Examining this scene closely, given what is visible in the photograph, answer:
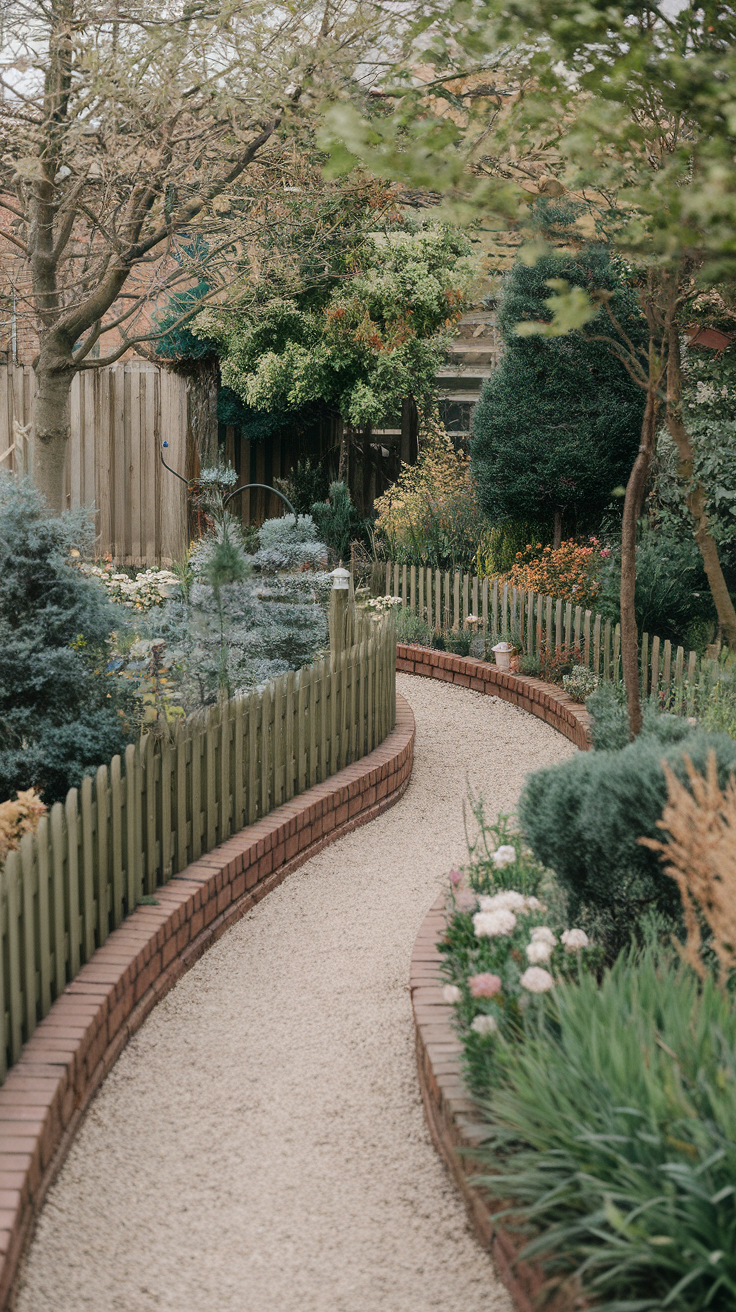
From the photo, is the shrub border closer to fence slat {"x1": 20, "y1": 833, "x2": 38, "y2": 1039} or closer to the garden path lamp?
fence slat {"x1": 20, "y1": 833, "x2": 38, "y2": 1039}

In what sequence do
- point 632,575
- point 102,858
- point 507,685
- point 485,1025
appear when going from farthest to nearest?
1. point 507,685
2. point 632,575
3. point 102,858
4. point 485,1025

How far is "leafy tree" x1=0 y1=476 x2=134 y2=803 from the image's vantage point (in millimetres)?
5043

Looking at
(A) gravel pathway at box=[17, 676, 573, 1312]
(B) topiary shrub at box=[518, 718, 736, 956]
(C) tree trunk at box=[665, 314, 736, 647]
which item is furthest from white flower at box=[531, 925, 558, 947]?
(C) tree trunk at box=[665, 314, 736, 647]

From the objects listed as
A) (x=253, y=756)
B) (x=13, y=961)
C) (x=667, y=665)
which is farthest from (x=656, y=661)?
(x=13, y=961)

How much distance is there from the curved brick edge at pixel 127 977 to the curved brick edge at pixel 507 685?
190 cm

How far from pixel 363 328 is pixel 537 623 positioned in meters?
4.90

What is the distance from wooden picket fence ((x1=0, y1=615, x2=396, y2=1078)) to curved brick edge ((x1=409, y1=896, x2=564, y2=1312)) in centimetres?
121

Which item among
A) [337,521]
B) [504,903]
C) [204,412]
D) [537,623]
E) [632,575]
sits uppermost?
[204,412]

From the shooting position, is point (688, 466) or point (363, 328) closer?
point (688, 466)

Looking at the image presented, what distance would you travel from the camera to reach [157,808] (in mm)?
4855

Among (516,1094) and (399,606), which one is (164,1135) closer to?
(516,1094)

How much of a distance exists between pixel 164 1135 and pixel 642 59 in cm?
416

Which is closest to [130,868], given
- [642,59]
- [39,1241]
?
[39,1241]

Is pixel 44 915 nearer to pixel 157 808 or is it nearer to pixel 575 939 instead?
pixel 157 808
